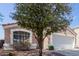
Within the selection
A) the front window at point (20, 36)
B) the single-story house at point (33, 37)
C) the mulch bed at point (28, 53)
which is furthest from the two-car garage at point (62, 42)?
the front window at point (20, 36)

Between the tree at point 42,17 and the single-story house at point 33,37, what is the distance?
0.06 m

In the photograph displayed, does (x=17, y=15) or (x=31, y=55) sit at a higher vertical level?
(x=17, y=15)

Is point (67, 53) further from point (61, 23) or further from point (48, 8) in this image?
point (48, 8)

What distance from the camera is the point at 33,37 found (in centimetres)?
411

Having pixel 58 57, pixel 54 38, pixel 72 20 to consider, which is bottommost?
pixel 58 57

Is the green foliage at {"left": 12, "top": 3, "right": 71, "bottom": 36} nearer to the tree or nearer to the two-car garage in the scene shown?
the tree

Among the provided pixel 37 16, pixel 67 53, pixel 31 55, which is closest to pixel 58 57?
pixel 67 53

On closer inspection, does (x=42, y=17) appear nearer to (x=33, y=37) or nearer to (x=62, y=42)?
(x=33, y=37)

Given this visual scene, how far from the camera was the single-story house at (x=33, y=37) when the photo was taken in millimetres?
4105

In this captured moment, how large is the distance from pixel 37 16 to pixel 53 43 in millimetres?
460

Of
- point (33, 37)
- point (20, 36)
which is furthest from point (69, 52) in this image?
point (20, 36)

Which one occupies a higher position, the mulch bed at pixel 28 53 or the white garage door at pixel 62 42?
the white garage door at pixel 62 42

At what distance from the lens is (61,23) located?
412cm

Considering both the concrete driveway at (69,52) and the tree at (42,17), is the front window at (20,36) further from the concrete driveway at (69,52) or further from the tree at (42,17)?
the concrete driveway at (69,52)
